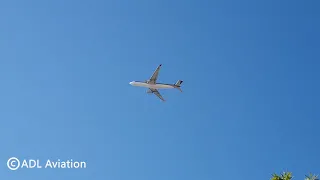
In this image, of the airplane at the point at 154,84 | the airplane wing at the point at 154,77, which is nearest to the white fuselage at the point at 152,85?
the airplane at the point at 154,84

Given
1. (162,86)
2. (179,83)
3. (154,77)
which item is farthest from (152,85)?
(179,83)

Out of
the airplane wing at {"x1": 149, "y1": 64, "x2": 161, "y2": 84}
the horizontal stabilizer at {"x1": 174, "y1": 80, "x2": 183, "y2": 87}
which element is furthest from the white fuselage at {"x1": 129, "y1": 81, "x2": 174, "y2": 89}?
the horizontal stabilizer at {"x1": 174, "y1": 80, "x2": 183, "y2": 87}

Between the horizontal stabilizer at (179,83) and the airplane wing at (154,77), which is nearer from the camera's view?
the airplane wing at (154,77)

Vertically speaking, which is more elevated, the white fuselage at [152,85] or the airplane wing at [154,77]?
the airplane wing at [154,77]

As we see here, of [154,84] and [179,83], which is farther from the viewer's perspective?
[179,83]

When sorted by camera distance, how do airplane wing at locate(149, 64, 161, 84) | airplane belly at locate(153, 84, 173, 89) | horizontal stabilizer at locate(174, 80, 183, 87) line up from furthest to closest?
horizontal stabilizer at locate(174, 80, 183, 87), airplane belly at locate(153, 84, 173, 89), airplane wing at locate(149, 64, 161, 84)

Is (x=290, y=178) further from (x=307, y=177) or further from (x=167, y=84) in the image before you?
(x=167, y=84)

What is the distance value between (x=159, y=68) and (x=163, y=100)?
48.7 ft

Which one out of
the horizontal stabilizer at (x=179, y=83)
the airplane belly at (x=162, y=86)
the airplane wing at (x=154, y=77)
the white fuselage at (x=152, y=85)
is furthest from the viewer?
the horizontal stabilizer at (x=179, y=83)

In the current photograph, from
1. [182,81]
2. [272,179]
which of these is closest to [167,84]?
[182,81]

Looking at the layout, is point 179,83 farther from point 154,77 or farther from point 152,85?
point 152,85

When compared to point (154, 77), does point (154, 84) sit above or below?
below

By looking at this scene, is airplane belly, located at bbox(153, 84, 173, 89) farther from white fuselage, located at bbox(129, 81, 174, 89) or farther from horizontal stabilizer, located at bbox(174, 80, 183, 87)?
horizontal stabilizer, located at bbox(174, 80, 183, 87)

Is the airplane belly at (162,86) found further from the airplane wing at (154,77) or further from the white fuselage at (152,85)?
the airplane wing at (154,77)
